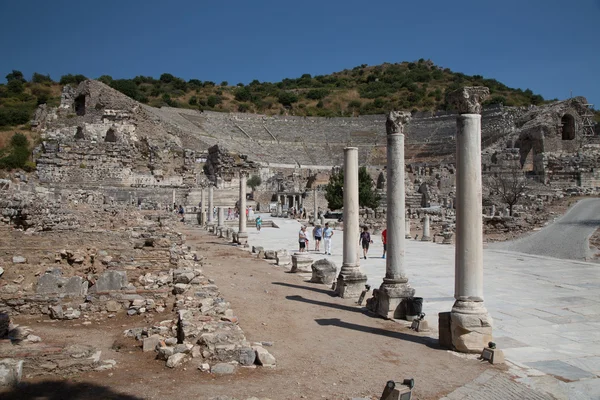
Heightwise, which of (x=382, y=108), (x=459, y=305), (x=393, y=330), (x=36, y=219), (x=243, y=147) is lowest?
(x=393, y=330)

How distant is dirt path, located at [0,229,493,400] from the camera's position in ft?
15.2

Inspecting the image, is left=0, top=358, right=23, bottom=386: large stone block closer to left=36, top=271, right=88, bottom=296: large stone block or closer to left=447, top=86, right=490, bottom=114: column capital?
left=36, top=271, right=88, bottom=296: large stone block

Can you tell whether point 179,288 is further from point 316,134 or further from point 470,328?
point 316,134

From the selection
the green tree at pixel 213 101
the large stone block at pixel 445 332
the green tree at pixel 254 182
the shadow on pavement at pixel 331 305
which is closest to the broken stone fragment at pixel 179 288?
the shadow on pavement at pixel 331 305

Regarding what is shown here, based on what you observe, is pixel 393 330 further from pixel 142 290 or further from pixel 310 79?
pixel 310 79

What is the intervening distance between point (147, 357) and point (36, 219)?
9344 millimetres

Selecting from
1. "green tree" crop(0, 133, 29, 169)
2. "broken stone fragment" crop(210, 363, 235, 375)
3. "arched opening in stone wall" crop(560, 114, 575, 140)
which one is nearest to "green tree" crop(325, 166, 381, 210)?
"green tree" crop(0, 133, 29, 169)

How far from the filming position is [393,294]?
8156mm

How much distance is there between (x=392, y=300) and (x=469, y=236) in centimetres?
218

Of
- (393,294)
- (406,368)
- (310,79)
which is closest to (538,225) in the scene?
(393,294)

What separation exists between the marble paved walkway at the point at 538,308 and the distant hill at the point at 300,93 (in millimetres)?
76435

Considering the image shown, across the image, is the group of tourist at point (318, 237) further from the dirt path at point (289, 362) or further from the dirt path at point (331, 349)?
the dirt path at point (289, 362)

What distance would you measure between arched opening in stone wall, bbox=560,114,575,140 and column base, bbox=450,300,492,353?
58.7 m

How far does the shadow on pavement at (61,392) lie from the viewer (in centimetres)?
438
